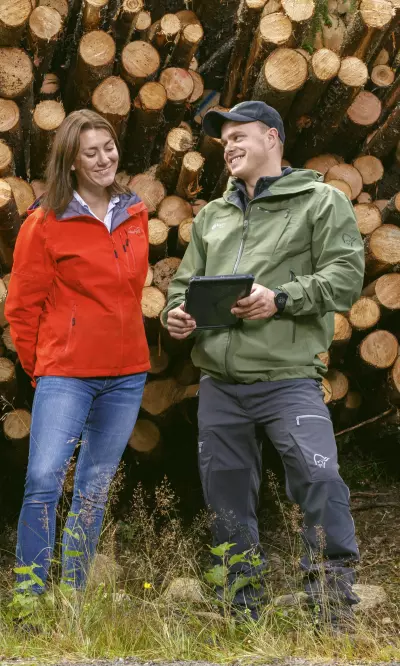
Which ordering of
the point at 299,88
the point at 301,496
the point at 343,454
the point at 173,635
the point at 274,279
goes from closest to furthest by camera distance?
1. the point at 173,635
2. the point at 301,496
3. the point at 274,279
4. the point at 299,88
5. the point at 343,454

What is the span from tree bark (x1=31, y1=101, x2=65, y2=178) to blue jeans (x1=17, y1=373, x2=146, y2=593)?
1.41 m

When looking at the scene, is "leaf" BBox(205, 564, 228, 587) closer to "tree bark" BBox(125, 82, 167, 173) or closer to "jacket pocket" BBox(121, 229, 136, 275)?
"jacket pocket" BBox(121, 229, 136, 275)

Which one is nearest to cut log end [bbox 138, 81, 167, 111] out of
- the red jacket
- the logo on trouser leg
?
the red jacket

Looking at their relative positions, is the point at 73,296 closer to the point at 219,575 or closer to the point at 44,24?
the point at 219,575

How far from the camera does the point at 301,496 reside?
10.0 feet

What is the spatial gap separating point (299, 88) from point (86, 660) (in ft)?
9.11

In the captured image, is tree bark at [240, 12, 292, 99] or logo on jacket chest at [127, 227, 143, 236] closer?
logo on jacket chest at [127, 227, 143, 236]

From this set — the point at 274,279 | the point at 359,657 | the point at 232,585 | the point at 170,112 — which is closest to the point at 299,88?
the point at 170,112

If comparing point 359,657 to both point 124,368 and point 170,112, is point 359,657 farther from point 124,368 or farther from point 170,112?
point 170,112

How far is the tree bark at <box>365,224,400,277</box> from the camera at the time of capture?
13.9 feet

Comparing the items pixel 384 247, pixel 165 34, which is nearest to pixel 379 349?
pixel 384 247

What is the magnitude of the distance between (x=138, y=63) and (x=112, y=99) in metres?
0.25

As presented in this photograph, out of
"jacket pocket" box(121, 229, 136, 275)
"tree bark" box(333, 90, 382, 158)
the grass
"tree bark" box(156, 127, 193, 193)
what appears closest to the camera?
the grass

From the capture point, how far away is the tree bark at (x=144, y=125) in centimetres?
409
